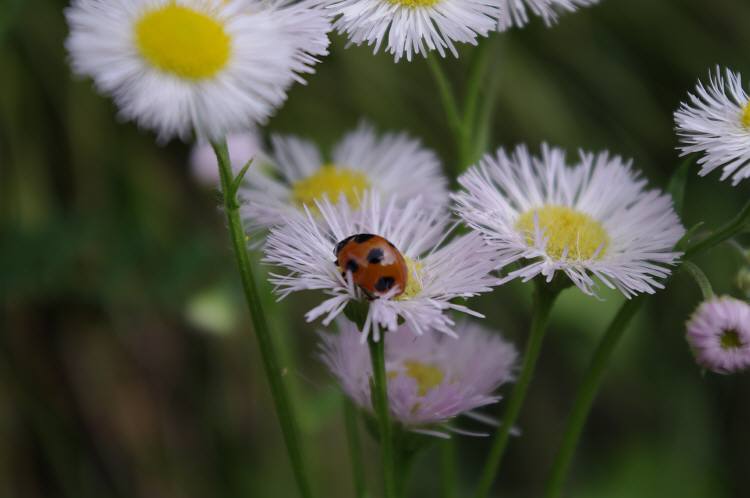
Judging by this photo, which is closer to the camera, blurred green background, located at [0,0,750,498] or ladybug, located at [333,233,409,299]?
ladybug, located at [333,233,409,299]

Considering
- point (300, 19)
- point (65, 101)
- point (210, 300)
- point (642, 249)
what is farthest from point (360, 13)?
point (65, 101)

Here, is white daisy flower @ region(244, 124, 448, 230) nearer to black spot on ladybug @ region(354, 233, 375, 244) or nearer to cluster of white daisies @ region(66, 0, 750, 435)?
cluster of white daisies @ region(66, 0, 750, 435)

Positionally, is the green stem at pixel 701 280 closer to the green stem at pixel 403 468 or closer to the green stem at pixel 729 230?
the green stem at pixel 729 230

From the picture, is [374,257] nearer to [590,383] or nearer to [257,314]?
[257,314]

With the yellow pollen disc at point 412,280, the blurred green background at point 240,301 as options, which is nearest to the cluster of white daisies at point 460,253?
the yellow pollen disc at point 412,280

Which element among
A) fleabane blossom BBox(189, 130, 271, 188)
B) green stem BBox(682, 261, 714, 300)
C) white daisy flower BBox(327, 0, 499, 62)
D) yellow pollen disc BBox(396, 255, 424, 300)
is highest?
fleabane blossom BBox(189, 130, 271, 188)

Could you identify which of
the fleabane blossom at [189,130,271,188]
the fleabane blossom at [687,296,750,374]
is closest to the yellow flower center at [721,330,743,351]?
the fleabane blossom at [687,296,750,374]
